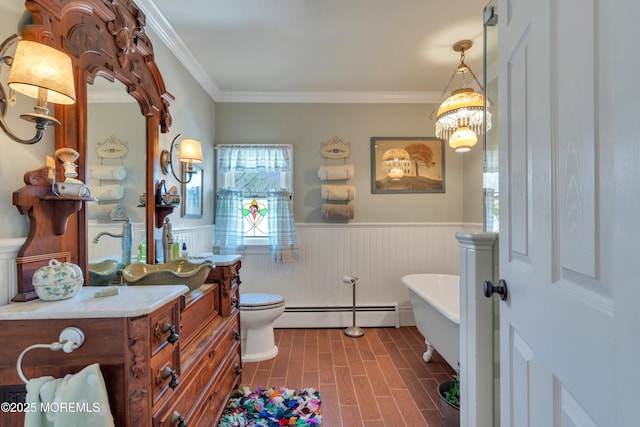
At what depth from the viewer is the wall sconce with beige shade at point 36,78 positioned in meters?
0.97

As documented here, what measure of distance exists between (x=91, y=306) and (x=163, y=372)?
14.0 inches

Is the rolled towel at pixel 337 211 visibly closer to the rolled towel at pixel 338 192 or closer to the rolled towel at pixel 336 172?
the rolled towel at pixel 338 192

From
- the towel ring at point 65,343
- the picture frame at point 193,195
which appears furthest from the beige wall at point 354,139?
the towel ring at point 65,343

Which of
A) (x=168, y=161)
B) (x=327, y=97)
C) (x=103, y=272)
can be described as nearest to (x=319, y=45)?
(x=327, y=97)

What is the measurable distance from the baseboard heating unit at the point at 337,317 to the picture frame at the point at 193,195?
146cm

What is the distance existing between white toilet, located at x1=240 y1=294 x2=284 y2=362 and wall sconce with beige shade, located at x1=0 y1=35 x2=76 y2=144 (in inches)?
72.5

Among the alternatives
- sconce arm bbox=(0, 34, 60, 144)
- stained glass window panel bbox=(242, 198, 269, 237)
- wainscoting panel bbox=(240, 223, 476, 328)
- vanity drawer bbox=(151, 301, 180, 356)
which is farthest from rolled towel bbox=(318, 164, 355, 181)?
sconce arm bbox=(0, 34, 60, 144)

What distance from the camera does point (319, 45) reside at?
8.15 feet

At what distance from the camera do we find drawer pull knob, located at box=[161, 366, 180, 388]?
112 centimetres

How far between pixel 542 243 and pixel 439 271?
2951 mm

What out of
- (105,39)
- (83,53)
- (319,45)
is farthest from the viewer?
(319,45)

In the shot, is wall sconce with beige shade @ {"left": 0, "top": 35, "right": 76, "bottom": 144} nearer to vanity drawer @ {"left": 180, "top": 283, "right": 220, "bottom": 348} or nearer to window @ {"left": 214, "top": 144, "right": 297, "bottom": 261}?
vanity drawer @ {"left": 180, "top": 283, "right": 220, "bottom": 348}

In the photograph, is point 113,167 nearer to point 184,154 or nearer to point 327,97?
point 184,154

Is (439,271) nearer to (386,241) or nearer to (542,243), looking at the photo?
(386,241)
